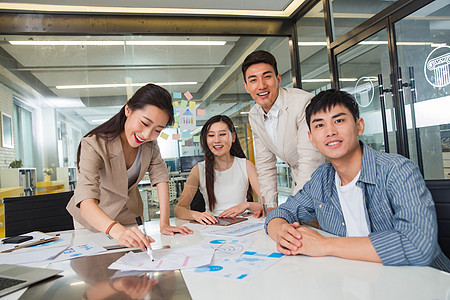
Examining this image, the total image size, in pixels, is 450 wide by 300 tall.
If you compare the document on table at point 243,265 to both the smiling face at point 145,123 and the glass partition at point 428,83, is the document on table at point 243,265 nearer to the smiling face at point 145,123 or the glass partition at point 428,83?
the smiling face at point 145,123

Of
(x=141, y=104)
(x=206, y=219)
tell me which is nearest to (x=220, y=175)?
(x=206, y=219)

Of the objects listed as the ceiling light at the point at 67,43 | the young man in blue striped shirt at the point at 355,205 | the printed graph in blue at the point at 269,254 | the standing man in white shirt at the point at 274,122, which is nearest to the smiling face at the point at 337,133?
the young man in blue striped shirt at the point at 355,205

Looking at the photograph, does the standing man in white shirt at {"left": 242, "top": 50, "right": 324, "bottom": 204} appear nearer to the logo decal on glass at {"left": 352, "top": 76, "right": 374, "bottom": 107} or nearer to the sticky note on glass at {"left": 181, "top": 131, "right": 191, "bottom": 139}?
the logo decal on glass at {"left": 352, "top": 76, "right": 374, "bottom": 107}

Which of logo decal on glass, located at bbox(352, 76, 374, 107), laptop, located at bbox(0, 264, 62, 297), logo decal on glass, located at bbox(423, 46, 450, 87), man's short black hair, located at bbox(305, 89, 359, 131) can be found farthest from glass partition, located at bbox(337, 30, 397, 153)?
laptop, located at bbox(0, 264, 62, 297)

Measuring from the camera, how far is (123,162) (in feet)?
5.42

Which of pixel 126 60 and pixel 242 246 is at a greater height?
pixel 126 60

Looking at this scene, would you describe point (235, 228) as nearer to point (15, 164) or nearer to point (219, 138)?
point (219, 138)

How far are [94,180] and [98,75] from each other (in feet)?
9.70

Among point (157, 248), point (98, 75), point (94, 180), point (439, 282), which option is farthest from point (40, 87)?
point (439, 282)

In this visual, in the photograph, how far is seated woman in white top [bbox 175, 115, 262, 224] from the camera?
7.70 feet

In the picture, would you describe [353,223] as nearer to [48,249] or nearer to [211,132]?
[48,249]

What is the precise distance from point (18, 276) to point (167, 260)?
43 cm

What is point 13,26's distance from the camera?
12.3 ft

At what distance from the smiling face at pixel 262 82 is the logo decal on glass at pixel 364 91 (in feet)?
5.20
